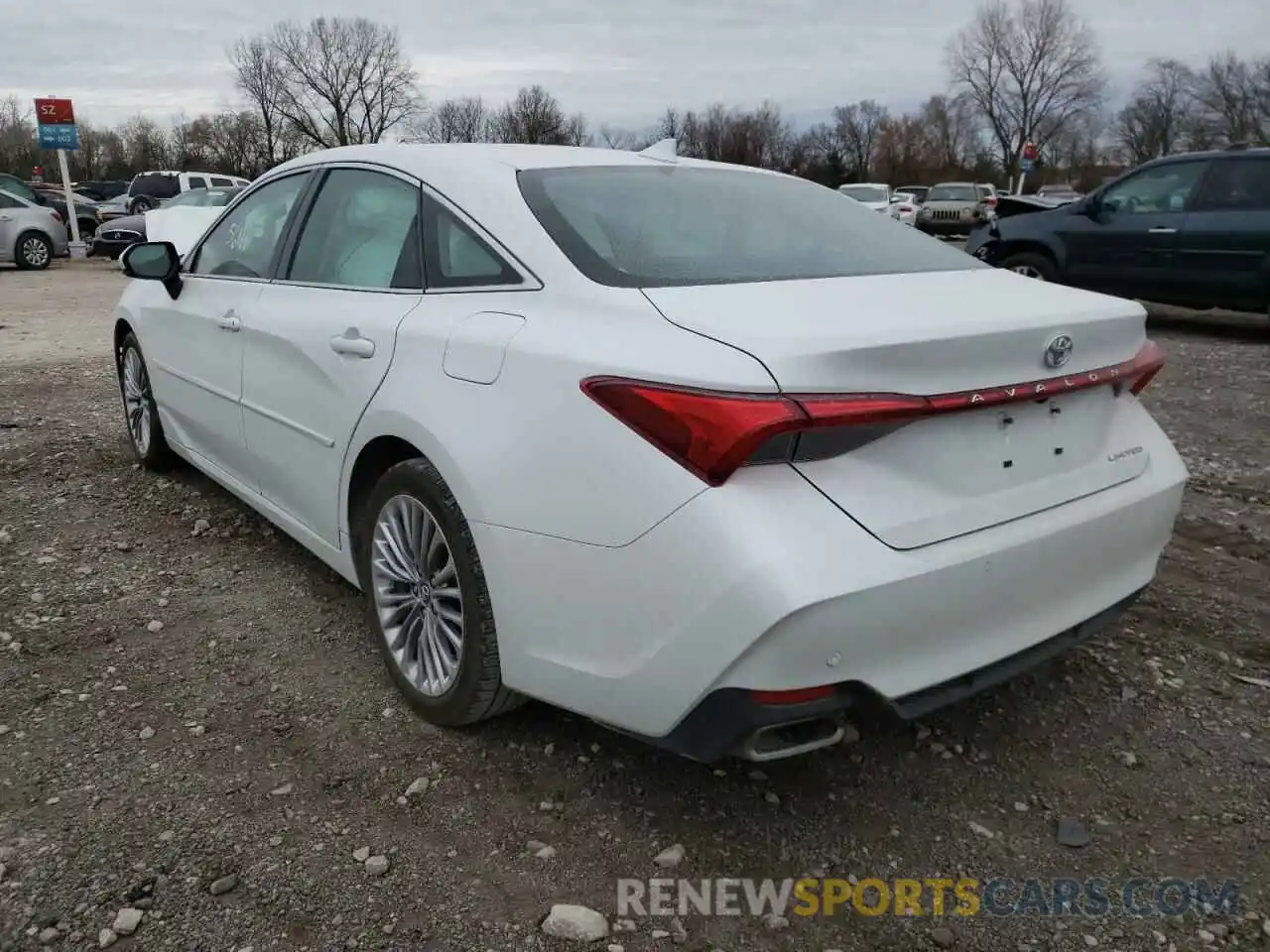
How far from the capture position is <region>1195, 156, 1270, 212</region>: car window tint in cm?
881

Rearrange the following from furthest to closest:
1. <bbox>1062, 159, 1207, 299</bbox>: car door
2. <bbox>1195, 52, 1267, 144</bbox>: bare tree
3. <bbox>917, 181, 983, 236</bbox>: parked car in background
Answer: <bbox>1195, 52, 1267, 144</bbox>: bare tree, <bbox>917, 181, 983, 236</bbox>: parked car in background, <bbox>1062, 159, 1207, 299</bbox>: car door

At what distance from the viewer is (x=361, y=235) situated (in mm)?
3129

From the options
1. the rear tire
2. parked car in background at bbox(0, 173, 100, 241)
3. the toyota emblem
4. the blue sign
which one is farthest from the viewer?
the blue sign

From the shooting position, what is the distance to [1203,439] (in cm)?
560

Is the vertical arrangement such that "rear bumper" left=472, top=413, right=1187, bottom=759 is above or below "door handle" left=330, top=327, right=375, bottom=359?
below

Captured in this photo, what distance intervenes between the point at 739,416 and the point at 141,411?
13.1 feet

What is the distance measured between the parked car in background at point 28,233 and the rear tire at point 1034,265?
17.5 metres

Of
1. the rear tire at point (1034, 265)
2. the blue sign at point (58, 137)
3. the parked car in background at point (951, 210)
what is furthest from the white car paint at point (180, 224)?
the parked car in background at point (951, 210)

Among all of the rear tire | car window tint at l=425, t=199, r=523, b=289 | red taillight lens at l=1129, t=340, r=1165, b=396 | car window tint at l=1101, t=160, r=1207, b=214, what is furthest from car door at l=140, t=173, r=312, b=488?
car window tint at l=1101, t=160, r=1207, b=214

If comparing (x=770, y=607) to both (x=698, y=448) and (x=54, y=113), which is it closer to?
(x=698, y=448)

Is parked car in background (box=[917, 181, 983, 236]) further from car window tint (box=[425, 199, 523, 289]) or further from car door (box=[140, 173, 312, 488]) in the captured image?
car window tint (box=[425, 199, 523, 289])

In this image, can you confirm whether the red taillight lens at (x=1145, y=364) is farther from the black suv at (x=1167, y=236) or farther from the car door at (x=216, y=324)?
the black suv at (x=1167, y=236)

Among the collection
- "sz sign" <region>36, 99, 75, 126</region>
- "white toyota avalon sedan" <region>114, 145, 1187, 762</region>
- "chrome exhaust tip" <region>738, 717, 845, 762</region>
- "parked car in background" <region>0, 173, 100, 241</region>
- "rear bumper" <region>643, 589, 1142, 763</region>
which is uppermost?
"sz sign" <region>36, 99, 75, 126</region>

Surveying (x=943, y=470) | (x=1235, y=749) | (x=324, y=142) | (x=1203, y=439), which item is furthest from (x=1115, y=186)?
(x=324, y=142)
